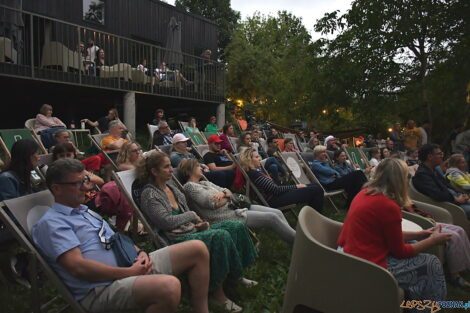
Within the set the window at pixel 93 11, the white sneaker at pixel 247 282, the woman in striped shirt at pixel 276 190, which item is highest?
the window at pixel 93 11

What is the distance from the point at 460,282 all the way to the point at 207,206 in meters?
2.20

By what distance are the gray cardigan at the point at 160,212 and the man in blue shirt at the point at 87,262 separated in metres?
0.58

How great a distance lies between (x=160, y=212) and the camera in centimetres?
306

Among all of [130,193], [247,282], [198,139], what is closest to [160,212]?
[130,193]

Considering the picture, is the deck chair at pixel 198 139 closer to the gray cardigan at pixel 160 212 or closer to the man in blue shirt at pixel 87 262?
the gray cardigan at pixel 160 212

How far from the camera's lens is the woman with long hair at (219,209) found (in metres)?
3.66

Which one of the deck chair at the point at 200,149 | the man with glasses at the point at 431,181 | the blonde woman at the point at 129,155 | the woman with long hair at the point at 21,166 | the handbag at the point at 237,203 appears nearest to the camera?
the woman with long hair at the point at 21,166

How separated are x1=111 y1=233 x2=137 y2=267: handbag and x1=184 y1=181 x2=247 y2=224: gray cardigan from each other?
1288 mm

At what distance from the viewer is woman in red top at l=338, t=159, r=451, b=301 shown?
7.61 ft

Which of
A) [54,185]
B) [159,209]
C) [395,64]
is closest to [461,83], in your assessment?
[395,64]

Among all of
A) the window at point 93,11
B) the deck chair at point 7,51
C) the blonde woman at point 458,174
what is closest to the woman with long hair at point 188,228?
the blonde woman at point 458,174

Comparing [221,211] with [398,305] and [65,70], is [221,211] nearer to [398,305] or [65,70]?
[398,305]

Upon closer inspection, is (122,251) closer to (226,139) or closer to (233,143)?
(226,139)

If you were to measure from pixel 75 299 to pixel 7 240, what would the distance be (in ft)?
3.57
